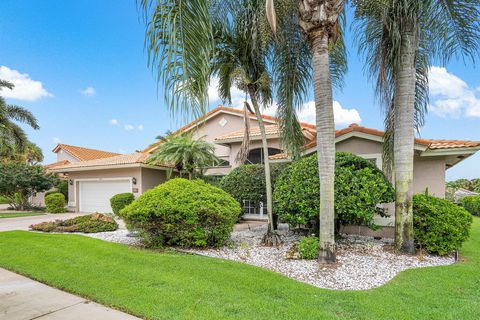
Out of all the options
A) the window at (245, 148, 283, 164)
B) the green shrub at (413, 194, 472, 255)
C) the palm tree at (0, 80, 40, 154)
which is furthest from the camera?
the palm tree at (0, 80, 40, 154)

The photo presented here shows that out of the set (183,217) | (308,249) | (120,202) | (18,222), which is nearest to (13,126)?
(18,222)

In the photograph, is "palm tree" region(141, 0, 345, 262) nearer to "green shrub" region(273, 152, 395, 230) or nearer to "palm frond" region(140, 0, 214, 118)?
"palm frond" region(140, 0, 214, 118)

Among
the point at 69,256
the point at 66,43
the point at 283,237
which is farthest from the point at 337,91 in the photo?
the point at 66,43

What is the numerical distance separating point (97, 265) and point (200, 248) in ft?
9.28

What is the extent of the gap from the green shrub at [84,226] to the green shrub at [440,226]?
36.2 feet

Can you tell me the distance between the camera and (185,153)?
14852 millimetres

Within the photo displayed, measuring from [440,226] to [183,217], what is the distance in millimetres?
6987

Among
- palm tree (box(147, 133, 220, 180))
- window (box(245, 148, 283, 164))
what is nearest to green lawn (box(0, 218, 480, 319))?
palm tree (box(147, 133, 220, 180))

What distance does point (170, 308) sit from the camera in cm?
412

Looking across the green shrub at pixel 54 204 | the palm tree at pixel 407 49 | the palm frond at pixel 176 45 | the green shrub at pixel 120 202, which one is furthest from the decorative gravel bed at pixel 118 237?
the green shrub at pixel 54 204

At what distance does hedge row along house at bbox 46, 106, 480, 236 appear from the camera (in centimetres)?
1027

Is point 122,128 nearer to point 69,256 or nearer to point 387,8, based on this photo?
point 69,256

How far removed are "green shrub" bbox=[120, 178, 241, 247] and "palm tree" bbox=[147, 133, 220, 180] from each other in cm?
649

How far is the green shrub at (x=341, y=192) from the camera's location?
7457mm
